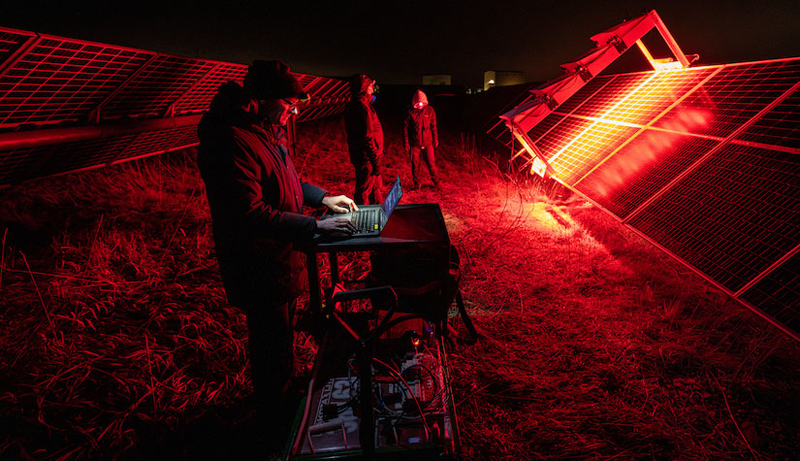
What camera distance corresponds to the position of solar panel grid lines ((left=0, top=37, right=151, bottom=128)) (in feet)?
9.37

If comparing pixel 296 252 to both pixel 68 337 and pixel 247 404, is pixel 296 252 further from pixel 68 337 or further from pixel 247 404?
pixel 68 337

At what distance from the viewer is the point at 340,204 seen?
7.93 ft

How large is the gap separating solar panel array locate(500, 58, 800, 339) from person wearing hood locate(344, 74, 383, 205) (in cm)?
284

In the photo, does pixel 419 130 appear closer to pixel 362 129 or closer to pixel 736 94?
pixel 362 129

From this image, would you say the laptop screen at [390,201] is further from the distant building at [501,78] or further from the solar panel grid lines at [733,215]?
the distant building at [501,78]

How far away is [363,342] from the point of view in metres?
1.60

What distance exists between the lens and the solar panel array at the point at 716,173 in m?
2.30

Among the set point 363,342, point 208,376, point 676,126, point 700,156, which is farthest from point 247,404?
point 676,126

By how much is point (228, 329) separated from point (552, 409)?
2847 mm

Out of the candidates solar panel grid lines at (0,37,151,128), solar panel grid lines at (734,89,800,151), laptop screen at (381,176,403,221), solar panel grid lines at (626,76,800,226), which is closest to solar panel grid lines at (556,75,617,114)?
solar panel grid lines at (626,76,800,226)

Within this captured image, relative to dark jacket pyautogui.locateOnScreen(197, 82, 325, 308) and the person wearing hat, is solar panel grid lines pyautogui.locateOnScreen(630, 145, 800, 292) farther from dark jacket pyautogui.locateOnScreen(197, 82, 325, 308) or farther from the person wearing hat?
dark jacket pyautogui.locateOnScreen(197, 82, 325, 308)

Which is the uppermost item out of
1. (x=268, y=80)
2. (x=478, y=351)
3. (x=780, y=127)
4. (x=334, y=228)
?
(x=268, y=80)

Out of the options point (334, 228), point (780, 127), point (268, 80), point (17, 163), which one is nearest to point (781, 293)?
point (780, 127)

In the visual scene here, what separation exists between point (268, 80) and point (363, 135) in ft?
12.0
